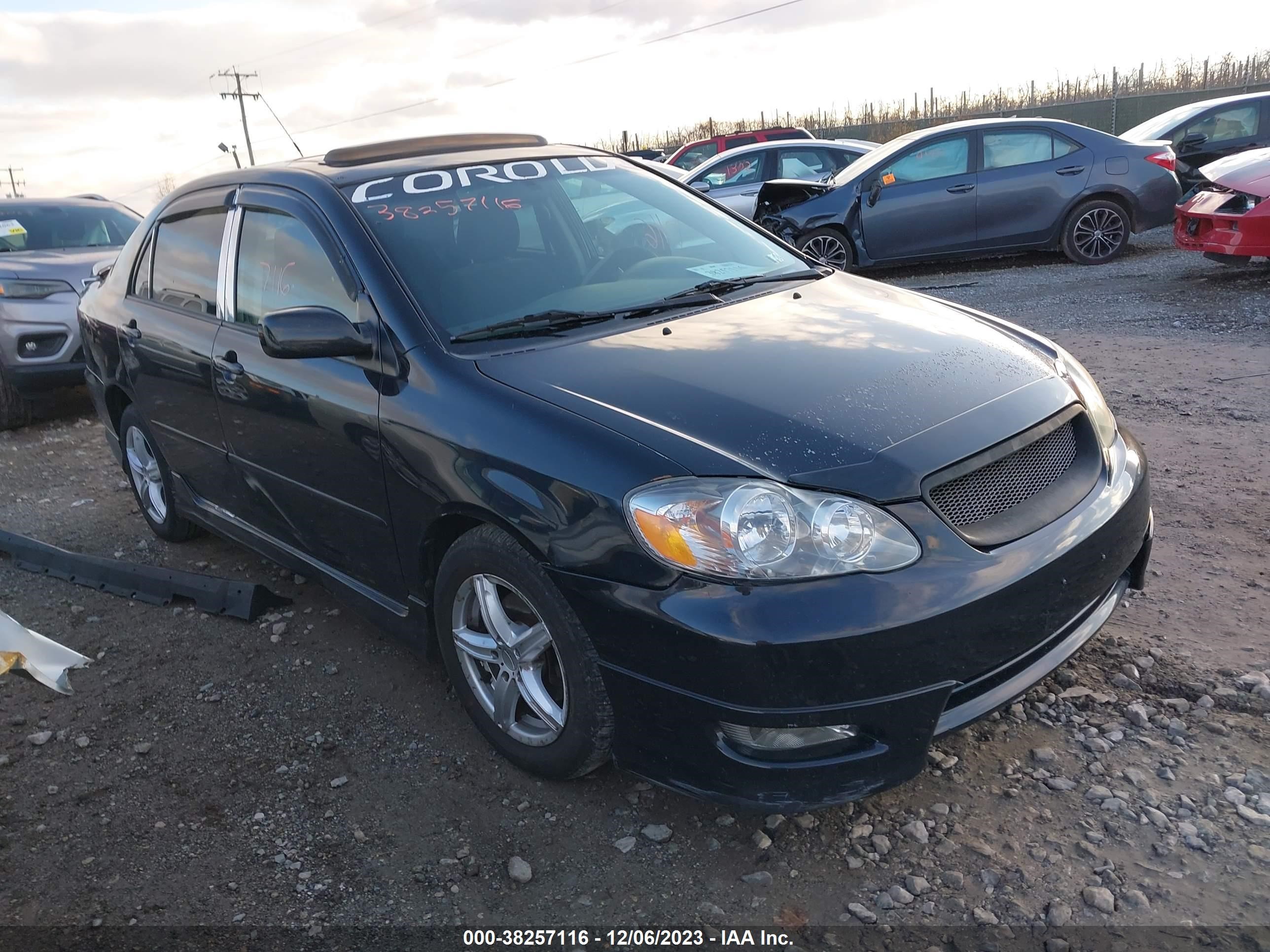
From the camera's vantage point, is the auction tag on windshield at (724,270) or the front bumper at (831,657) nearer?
the front bumper at (831,657)

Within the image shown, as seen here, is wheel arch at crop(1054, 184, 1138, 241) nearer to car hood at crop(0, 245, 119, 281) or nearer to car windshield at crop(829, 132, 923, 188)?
car windshield at crop(829, 132, 923, 188)

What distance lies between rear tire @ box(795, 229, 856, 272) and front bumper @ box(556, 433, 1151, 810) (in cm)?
853

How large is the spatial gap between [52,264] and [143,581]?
183 inches

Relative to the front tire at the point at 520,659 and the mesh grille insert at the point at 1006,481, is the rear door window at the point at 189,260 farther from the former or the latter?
the mesh grille insert at the point at 1006,481

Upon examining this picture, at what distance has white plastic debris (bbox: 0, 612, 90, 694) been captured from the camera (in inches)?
82.9

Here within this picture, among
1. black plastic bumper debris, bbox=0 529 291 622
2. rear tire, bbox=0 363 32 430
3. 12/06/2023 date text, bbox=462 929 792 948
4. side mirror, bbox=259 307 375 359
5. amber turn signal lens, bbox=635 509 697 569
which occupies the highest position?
side mirror, bbox=259 307 375 359

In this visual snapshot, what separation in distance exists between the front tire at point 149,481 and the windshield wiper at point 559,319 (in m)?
2.41

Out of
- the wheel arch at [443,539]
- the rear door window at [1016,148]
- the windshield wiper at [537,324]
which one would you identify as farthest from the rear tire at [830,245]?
the wheel arch at [443,539]

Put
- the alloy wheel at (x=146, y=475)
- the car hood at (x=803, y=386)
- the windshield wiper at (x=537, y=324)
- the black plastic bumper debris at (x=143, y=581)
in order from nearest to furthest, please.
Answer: the car hood at (x=803, y=386) → the windshield wiper at (x=537, y=324) → the black plastic bumper debris at (x=143, y=581) → the alloy wheel at (x=146, y=475)

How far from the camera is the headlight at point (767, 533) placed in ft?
7.34

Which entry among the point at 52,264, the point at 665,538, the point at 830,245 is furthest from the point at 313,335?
the point at 830,245

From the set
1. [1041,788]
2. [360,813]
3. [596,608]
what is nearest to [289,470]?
[360,813]

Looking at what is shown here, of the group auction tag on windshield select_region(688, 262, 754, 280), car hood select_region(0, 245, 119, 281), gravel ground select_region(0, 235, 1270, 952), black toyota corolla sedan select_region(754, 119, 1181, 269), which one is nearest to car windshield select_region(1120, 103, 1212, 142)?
black toyota corolla sedan select_region(754, 119, 1181, 269)

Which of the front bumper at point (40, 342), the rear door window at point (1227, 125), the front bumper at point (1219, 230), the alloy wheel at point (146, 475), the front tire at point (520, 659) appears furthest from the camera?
the rear door window at point (1227, 125)
